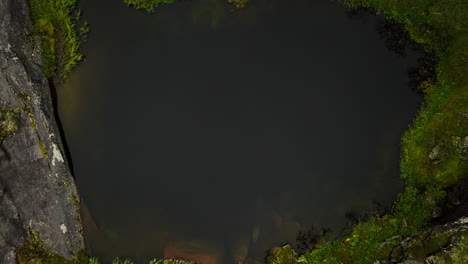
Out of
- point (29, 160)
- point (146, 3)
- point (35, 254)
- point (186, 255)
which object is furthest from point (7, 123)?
point (186, 255)

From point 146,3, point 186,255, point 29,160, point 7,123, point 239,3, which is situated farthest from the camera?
point 146,3

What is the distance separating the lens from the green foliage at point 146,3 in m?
12.8

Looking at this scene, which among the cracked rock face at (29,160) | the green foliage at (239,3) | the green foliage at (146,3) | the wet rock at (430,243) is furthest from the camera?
the green foliage at (146,3)

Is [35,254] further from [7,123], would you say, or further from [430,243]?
[430,243]

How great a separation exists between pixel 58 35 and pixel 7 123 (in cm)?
350

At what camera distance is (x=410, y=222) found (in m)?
11.9

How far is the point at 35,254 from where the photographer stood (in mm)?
11852

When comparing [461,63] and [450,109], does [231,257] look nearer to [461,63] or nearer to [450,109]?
[450,109]

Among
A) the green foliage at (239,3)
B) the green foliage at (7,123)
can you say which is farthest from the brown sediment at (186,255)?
the green foliage at (239,3)

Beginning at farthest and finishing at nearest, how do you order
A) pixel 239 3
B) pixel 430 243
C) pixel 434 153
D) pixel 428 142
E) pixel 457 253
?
pixel 239 3
pixel 428 142
pixel 434 153
pixel 430 243
pixel 457 253

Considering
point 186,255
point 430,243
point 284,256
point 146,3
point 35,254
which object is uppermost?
point 146,3

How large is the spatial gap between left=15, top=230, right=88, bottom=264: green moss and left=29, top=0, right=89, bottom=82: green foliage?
5487 millimetres

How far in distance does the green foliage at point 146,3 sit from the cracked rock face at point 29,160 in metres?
3.44

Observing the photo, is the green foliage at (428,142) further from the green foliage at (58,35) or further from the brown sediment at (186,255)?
the green foliage at (58,35)
